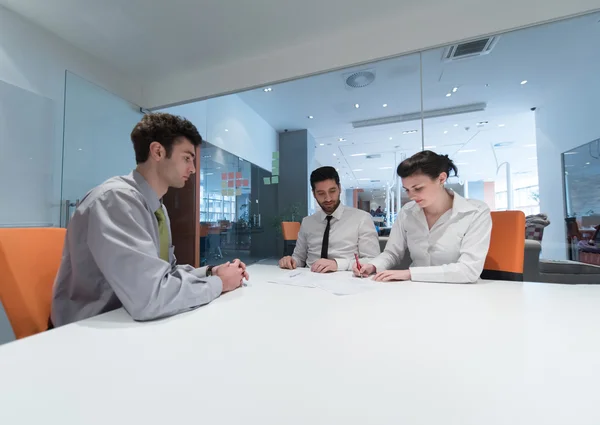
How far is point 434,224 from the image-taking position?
1522 millimetres

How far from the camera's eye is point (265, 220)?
5.24 m

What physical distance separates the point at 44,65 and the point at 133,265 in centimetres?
353

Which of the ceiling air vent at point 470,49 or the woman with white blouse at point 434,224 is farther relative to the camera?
the ceiling air vent at point 470,49

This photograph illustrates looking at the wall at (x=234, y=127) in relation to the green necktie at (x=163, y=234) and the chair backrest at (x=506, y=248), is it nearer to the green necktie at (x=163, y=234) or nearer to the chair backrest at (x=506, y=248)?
the green necktie at (x=163, y=234)

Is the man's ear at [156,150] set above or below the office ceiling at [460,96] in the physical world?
below

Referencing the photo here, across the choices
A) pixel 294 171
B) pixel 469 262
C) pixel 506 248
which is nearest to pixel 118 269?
pixel 469 262

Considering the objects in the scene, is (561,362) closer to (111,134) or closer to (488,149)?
(111,134)

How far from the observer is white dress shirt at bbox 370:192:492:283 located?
1.20m

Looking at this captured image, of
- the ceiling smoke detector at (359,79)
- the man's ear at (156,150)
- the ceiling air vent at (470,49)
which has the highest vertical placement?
the ceiling smoke detector at (359,79)

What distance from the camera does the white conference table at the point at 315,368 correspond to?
1.19 ft

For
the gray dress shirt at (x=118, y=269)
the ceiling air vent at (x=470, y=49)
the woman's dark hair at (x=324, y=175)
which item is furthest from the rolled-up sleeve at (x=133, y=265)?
the ceiling air vent at (x=470, y=49)

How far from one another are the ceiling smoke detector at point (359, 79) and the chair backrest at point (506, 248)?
2849mm

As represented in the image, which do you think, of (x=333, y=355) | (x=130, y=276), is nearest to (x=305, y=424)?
(x=333, y=355)

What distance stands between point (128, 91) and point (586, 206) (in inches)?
253
